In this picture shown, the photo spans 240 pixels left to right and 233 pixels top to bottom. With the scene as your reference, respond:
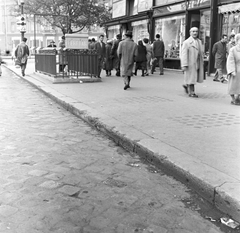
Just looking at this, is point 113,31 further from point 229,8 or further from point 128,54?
point 128,54

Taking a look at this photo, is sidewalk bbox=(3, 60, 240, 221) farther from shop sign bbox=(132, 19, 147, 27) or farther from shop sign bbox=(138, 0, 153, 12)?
shop sign bbox=(132, 19, 147, 27)

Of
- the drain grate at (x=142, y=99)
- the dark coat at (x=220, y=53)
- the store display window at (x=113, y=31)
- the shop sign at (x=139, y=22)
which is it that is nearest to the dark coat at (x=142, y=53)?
the dark coat at (x=220, y=53)

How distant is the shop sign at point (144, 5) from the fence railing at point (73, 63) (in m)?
9.01

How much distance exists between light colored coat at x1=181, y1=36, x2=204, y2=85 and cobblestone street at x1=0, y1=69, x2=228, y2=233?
4.09m

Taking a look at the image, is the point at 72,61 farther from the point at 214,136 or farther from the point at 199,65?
the point at 214,136

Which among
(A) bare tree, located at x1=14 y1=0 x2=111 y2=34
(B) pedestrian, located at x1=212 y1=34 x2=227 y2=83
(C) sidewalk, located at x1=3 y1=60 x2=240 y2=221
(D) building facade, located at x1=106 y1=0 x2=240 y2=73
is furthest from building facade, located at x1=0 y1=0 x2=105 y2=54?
Result: (C) sidewalk, located at x1=3 y1=60 x2=240 y2=221

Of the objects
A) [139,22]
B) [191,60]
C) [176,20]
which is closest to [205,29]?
[176,20]

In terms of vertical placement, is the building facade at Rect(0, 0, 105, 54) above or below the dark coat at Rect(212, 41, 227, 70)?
above

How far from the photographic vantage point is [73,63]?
13.0 metres

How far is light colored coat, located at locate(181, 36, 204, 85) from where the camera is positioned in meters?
8.82

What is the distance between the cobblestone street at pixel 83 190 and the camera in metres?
2.79

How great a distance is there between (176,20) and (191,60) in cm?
991

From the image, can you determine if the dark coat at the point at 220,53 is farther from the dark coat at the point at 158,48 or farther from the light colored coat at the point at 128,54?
the light colored coat at the point at 128,54

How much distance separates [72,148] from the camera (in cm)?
495
